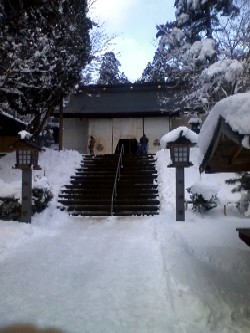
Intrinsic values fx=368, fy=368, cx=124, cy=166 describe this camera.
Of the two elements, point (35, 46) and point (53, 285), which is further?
point (35, 46)

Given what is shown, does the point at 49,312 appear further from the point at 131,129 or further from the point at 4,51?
the point at 131,129

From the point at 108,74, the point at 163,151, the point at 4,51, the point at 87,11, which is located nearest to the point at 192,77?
the point at 163,151

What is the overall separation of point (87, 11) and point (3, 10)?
8427 mm

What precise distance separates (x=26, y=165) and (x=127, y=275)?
23.4 ft

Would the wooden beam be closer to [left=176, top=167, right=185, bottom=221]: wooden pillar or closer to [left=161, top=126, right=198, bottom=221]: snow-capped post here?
[left=176, top=167, right=185, bottom=221]: wooden pillar

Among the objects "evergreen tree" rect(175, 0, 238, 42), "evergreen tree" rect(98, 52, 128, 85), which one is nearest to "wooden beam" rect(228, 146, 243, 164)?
"evergreen tree" rect(175, 0, 238, 42)

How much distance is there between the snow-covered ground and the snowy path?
1cm

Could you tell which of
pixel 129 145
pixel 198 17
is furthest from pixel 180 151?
pixel 129 145

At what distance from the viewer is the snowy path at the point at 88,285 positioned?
15.2 feet

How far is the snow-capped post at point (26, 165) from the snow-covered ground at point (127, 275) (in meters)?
0.57

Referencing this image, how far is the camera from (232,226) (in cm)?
1075

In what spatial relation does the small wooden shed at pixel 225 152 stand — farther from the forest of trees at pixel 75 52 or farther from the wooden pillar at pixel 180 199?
the forest of trees at pixel 75 52

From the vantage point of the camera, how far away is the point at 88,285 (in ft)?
20.0

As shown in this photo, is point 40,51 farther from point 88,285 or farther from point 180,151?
point 88,285
